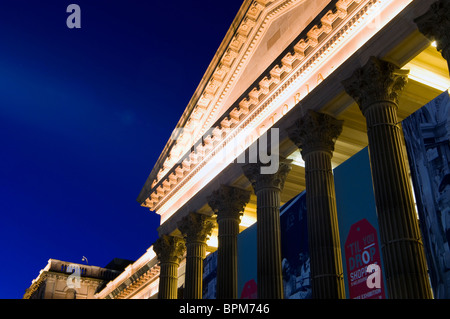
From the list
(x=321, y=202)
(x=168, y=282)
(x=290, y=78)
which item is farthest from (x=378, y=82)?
(x=168, y=282)

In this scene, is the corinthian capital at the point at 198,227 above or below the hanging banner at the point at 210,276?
above

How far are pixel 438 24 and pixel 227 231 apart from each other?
12.2 m

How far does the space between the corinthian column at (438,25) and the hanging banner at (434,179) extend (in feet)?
4.18

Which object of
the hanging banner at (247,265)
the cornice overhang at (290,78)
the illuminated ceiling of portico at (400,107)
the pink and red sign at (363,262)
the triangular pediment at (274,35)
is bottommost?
the pink and red sign at (363,262)

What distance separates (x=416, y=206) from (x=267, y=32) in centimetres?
1304

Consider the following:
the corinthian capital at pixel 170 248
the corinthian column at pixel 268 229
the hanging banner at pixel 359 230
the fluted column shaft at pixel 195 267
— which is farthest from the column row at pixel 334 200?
the corinthian capital at pixel 170 248

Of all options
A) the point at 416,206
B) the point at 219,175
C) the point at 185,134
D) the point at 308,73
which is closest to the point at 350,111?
the point at 308,73

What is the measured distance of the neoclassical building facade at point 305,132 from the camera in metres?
14.4

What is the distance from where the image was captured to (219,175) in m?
24.0

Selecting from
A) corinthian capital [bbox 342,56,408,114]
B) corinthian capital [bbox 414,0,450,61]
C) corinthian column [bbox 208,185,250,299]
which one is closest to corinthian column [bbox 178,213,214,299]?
corinthian column [bbox 208,185,250,299]

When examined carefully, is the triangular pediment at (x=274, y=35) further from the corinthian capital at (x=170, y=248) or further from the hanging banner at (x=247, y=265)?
the corinthian capital at (x=170, y=248)
